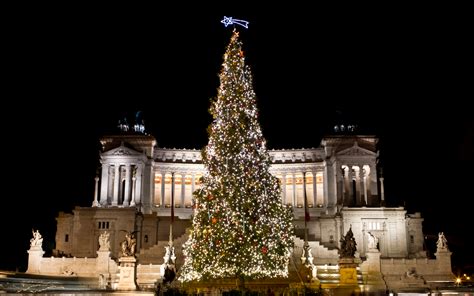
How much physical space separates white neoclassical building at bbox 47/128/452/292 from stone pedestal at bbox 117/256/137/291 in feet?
63.5

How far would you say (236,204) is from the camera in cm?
4153

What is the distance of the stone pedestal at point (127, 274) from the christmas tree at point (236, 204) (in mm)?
4010

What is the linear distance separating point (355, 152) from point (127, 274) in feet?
164

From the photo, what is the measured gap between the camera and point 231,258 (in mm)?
40500

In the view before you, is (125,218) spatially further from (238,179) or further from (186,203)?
(238,179)

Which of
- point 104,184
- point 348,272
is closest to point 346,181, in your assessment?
point 104,184

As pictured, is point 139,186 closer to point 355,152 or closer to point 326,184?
point 326,184

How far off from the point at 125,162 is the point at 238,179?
46.3 metres

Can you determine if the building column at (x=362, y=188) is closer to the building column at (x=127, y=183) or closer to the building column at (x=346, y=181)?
the building column at (x=346, y=181)

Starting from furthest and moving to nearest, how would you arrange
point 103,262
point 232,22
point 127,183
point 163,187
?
point 163,187, point 127,183, point 103,262, point 232,22

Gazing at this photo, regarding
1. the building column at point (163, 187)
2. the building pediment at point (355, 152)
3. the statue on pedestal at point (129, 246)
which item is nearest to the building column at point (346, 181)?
the building pediment at point (355, 152)

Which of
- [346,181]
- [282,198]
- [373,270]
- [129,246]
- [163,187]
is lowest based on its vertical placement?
[373,270]

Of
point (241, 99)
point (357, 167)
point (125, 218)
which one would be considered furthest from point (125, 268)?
point (357, 167)

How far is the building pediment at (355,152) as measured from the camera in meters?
85.6
